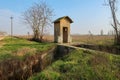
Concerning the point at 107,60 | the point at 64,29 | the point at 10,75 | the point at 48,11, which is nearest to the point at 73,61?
the point at 107,60

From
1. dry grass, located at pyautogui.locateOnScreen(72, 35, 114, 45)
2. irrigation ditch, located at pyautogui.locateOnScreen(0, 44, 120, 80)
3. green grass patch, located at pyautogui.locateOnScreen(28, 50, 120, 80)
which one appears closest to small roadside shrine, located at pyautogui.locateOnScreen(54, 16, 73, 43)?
dry grass, located at pyautogui.locateOnScreen(72, 35, 114, 45)

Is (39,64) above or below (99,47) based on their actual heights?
below

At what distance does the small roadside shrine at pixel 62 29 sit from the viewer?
2070 cm

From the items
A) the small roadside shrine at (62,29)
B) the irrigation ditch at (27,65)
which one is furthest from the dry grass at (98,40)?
the irrigation ditch at (27,65)

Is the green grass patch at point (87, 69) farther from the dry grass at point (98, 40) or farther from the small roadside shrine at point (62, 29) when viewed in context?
the small roadside shrine at point (62, 29)

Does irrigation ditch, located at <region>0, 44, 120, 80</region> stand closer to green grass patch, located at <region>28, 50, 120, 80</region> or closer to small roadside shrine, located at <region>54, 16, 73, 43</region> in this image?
green grass patch, located at <region>28, 50, 120, 80</region>

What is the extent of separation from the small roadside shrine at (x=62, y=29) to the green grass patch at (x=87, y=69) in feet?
37.5

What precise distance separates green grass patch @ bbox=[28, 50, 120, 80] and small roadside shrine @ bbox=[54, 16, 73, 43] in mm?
11417

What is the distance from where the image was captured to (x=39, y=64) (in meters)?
11.9

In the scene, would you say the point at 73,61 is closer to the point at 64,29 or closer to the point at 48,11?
the point at 64,29

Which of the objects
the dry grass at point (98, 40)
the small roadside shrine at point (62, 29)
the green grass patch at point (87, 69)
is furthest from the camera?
the small roadside shrine at point (62, 29)

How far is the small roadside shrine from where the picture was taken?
815 inches

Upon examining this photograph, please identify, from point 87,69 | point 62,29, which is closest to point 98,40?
point 62,29

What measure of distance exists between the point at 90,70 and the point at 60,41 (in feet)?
42.6
